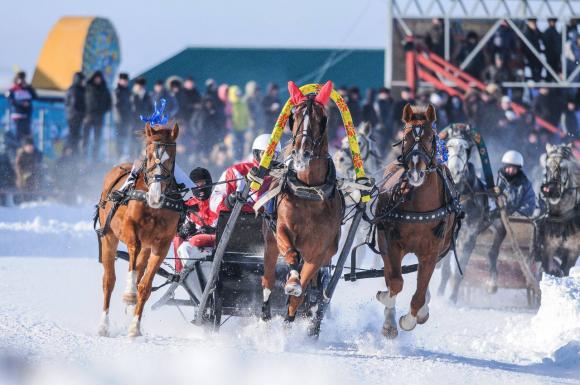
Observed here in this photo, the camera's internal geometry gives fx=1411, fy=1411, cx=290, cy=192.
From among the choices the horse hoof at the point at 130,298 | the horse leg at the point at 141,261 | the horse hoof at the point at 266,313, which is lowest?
the horse hoof at the point at 266,313

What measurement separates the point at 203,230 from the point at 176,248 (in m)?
0.42

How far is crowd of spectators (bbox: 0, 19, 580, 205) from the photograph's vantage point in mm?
21469

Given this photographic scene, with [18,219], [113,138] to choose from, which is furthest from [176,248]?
[113,138]

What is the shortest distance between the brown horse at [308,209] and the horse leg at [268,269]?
3.9 inches

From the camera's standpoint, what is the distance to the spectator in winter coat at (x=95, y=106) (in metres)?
21.6

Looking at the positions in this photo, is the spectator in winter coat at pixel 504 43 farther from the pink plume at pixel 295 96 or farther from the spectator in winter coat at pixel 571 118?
the pink plume at pixel 295 96

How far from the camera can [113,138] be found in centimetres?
2227

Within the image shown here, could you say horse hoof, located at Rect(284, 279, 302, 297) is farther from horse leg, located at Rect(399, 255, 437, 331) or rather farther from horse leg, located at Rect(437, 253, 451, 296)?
horse leg, located at Rect(437, 253, 451, 296)

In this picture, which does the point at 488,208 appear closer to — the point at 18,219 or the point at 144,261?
the point at 144,261

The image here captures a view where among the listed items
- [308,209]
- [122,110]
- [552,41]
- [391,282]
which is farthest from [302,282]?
[552,41]

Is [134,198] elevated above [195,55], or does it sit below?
below

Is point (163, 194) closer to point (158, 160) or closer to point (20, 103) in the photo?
point (158, 160)

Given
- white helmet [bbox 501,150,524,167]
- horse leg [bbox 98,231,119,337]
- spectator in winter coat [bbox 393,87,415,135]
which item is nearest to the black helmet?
horse leg [bbox 98,231,119,337]

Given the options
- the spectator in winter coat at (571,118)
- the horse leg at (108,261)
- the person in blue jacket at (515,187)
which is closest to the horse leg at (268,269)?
the horse leg at (108,261)
